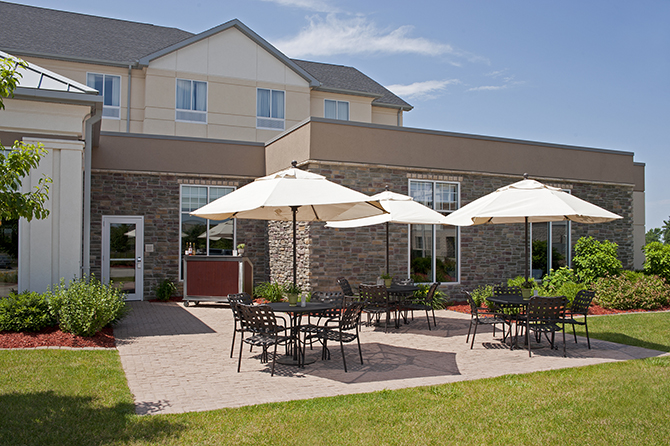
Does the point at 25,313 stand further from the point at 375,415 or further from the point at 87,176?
the point at 375,415

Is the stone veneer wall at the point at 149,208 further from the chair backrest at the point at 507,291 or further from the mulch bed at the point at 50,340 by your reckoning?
the chair backrest at the point at 507,291

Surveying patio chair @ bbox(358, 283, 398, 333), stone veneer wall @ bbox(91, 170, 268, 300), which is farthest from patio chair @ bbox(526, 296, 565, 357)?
stone veneer wall @ bbox(91, 170, 268, 300)

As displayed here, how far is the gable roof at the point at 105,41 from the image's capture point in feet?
61.1

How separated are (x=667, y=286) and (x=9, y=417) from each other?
1496 centimetres

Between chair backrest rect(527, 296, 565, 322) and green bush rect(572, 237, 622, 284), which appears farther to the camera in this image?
green bush rect(572, 237, 622, 284)

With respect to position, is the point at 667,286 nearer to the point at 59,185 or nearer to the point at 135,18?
the point at 59,185

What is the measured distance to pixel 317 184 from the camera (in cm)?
731

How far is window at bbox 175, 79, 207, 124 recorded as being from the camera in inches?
766

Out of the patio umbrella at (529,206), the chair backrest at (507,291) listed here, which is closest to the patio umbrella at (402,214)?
the patio umbrella at (529,206)

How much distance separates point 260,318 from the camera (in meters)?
6.77

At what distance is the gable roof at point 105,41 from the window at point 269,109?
4.77ft

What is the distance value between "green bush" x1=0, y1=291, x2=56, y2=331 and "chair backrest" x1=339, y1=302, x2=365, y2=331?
493 centimetres

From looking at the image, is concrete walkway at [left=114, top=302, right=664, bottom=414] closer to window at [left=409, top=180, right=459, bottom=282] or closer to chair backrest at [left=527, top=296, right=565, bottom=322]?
chair backrest at [left=527, top=296, right=565, bottom=322]

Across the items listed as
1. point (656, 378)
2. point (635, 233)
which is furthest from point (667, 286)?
point (656, 378)
